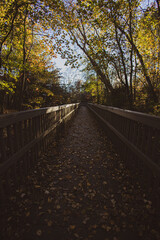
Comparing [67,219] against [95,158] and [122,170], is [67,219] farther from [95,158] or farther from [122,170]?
[95,158]

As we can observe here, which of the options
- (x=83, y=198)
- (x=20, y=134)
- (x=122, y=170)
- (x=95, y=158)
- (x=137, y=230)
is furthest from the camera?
(x=95, y=158)

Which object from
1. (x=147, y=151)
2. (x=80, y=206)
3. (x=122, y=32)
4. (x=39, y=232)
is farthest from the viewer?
(x=122, y=32)

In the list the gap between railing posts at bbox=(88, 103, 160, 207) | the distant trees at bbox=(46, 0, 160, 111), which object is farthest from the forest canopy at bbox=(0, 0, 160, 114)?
the gap between railing posts at bbox=(88, 103, 160, 207)

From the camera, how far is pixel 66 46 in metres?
8.82

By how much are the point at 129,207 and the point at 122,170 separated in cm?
109

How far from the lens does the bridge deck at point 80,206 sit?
Result: 1.65 metres

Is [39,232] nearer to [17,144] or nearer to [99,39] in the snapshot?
[17,144]

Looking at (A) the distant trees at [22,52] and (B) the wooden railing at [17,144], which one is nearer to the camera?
(B) the wooden railing at [17,144]

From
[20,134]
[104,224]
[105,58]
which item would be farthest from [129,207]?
[105,58]

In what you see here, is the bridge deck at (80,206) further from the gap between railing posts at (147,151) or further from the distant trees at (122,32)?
the distant trees at (122,32)

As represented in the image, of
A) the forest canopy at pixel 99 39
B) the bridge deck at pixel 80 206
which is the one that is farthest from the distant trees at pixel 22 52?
the bridge deck at pixel 80 206

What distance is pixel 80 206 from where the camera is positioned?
2.08 m

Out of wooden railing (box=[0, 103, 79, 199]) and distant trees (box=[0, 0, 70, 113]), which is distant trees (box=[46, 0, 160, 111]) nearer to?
distant trees (box=[0, 0, 70, 113])

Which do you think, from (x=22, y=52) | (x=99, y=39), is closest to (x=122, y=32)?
(x=99, y=39)
